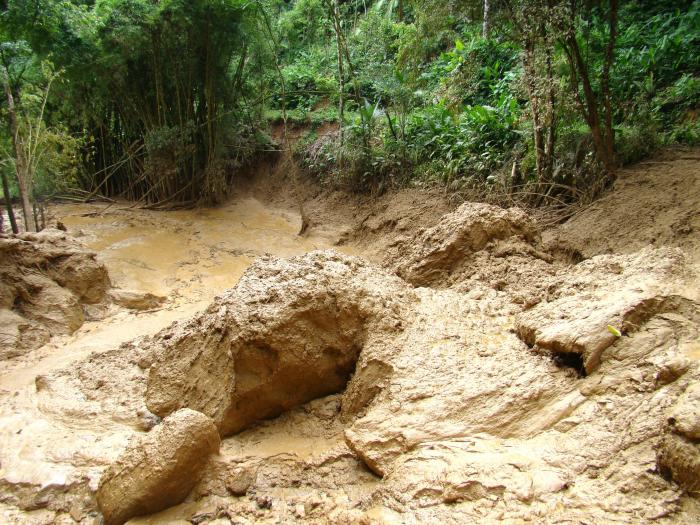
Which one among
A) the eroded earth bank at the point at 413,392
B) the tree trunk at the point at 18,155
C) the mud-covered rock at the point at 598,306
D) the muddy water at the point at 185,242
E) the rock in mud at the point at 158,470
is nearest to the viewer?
the eroded earth bank at the point at 413,392

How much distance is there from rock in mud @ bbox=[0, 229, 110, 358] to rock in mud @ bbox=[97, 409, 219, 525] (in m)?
3.24

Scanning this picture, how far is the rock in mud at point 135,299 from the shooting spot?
630 centimetres

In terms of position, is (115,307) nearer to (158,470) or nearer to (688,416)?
(158,470)

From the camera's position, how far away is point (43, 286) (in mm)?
5785

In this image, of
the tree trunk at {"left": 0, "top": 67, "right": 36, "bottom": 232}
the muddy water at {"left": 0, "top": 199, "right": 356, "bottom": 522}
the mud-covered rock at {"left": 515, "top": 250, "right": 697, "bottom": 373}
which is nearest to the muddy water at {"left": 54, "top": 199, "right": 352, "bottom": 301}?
the muddy water at {"left": 0, "top": 199, "right": 356, "bottom": 522}

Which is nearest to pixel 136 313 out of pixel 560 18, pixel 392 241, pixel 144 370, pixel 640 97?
pixel 144 370

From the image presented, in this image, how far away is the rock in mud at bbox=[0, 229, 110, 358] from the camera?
5.27 meters

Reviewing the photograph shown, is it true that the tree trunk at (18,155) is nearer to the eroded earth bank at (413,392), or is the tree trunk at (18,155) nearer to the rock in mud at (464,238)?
the eroded earth bank at (413,392)

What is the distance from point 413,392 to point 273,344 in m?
0.88

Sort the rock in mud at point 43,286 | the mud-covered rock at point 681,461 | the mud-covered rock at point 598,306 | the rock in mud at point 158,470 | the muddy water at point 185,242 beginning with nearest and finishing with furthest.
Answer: the mud-covered rock at point 681,461, the mud-covered rock at point 598,306, the rock in mud at point 158,470, the rock in mud at point 43,286, the muddy water at point 185,242

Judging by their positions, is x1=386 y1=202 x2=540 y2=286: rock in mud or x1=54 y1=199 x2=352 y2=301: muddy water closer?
x1=386 y1=202 x2=540 y2=286: rock in mud

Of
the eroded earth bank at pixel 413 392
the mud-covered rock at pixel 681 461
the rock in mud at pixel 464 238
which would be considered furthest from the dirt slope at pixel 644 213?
the mud-covered rock at pixel 681 461

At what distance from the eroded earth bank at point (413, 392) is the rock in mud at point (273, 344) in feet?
0.04

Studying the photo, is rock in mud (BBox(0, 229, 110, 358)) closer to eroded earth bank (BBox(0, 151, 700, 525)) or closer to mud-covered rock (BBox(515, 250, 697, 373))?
eroded earth bank (BBox(0, 151, 700, 525))
